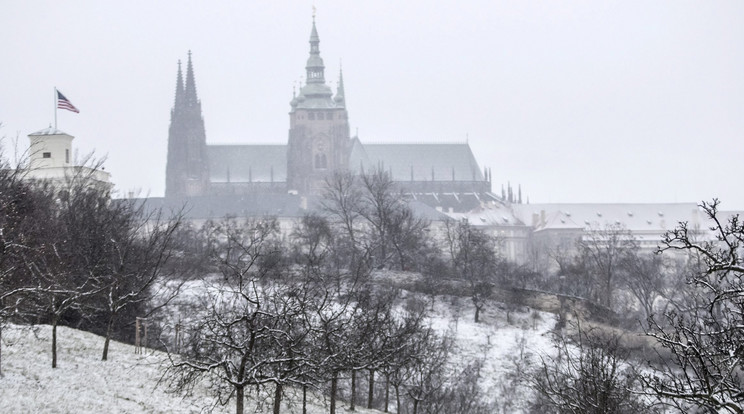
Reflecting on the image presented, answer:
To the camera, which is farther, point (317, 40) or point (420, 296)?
point (317, 40)

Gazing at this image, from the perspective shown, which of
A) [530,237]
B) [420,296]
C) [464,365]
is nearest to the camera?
[464,365]

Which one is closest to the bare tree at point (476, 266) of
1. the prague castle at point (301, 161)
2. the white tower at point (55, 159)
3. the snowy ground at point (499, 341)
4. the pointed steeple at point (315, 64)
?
the snowy ground at point (499, 341)

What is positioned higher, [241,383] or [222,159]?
[222,159]

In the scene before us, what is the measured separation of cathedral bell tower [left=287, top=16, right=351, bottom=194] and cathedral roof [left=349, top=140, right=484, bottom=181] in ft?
51.4

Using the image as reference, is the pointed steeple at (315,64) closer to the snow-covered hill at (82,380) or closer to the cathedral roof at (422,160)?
the cathedral roof at (422,160)

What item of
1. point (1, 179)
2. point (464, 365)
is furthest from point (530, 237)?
point (1, 179)

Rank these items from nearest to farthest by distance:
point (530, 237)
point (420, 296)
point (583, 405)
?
point (583, 405) → point (420, 296) → point (530, 237)

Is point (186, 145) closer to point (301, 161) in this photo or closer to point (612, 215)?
point (301, 161)

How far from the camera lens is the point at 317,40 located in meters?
153

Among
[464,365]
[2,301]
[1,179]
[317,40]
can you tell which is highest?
[317,40]

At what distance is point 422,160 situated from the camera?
577ft

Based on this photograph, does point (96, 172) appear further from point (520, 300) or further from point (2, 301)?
point (2, 301)

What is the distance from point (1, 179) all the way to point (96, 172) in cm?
2604

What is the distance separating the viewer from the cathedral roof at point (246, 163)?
16925 centimetres
